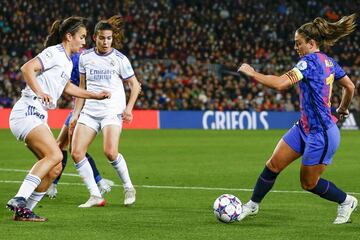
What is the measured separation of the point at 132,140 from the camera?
26.2m

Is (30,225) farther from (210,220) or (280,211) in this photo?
(280,211)

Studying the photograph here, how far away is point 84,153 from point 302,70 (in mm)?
3389

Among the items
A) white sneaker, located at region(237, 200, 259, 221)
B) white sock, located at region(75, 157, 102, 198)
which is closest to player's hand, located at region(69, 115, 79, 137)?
white sock, located at region(75, 157, 102, 198)

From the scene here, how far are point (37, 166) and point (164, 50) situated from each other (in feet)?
97.3

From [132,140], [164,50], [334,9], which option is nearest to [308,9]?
[334,9]

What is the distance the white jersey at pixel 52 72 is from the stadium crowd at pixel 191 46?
23144 mm

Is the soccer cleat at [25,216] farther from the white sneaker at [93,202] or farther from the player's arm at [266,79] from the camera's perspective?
the player's arm at [266,79]

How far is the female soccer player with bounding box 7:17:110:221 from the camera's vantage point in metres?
8.85

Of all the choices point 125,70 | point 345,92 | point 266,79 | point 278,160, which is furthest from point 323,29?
point 125,70

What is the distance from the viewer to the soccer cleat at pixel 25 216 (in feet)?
29.2

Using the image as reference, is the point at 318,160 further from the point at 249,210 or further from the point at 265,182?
the point at 249,210

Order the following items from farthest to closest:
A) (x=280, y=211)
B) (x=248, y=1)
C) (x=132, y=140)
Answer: (x=248, y=1)
(x=132, y=140)
(x=280, y=211)

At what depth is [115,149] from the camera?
428 inches

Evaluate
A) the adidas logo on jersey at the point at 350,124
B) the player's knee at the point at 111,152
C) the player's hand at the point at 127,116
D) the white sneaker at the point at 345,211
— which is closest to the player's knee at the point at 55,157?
the player's knee at the point at 111,152
